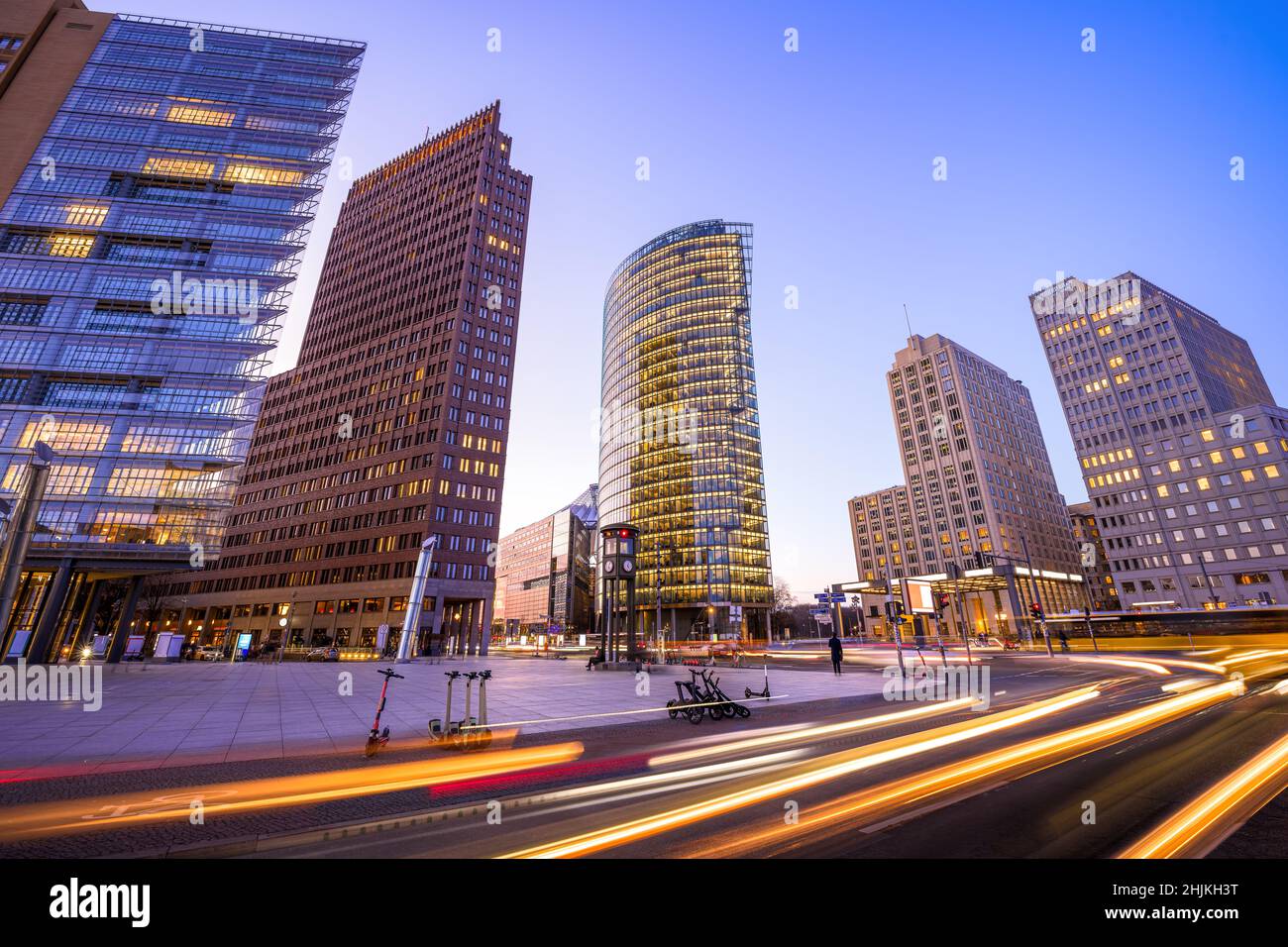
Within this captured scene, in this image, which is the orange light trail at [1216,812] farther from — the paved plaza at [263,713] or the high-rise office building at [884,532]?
the high-rise office building at [884,532]

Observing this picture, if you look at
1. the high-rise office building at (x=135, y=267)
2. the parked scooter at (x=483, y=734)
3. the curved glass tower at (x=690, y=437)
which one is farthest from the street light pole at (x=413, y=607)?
the curved glass tower at (x=690, y=437)

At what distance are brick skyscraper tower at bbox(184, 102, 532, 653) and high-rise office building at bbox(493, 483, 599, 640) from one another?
62.0 meters

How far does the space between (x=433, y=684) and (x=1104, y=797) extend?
73.9 ft

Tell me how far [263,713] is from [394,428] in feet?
212

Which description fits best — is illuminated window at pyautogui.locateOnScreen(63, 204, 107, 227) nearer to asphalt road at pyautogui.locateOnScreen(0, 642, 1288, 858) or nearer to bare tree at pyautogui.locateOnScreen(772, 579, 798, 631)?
asphalt road at pyautogui.locateOnScreen(0, 642, 1288, 858)

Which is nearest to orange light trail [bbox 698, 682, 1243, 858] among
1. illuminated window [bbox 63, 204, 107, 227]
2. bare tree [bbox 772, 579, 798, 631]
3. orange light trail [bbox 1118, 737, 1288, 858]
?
orange light trail [bbox 1118, 737, 1288, 858]

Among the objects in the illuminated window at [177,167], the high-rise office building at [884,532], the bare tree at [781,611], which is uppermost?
the illuminated window at [177,167]

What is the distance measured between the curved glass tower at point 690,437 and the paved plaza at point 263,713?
7484 cm

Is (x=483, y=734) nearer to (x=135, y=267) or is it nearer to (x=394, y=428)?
(x=135, y=267)

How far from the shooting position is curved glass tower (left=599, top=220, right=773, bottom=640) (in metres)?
103

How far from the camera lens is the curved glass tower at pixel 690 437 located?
337 ft

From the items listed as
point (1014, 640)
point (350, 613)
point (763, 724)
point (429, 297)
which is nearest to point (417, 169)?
point (429, 297)

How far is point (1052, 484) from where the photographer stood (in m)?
131

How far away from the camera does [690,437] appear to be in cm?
11131
